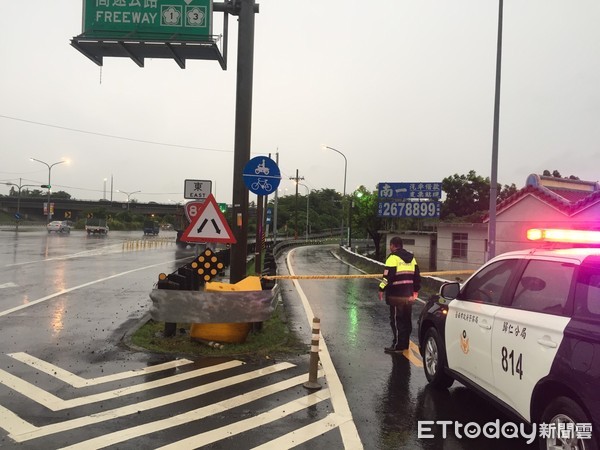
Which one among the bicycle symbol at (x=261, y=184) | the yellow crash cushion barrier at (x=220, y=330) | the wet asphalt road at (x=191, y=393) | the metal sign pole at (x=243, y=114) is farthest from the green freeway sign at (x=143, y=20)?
the wet asphalt road at (x=191, y=393)

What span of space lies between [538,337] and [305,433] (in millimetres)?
2249

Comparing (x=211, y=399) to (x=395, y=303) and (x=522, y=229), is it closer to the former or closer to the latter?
(x=395, y=303)

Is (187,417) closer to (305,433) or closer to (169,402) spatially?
(169,402)

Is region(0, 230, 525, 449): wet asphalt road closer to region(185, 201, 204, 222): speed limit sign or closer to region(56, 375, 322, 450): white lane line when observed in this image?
region(56, 375, 322, 450): white lane line

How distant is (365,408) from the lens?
523 cm

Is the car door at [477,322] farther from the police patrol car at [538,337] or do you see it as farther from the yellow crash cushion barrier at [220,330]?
the yellow crash cushion barrier at [220,330]

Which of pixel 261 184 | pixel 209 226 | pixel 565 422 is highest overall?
pixel 261 184

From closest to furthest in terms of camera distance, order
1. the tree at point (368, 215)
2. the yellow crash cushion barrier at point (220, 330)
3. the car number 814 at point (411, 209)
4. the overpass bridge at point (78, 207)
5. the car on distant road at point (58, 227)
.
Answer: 1. the yellow crash cushion barrier at point (220, 330)
2. the car number 814 at point (411, 209)
3. the tree at point (368, 215)
4. the car on distant road at point (58, 227)
5. the overpass bridge at point (78, 207)

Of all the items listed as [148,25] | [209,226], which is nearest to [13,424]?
[209,226]

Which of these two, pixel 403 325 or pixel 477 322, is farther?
pixel 403 325

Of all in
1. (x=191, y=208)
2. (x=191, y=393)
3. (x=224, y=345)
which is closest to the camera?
(x=191, y=393)

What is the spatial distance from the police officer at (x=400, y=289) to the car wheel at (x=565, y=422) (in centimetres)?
412

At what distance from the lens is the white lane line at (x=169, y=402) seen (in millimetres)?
4434

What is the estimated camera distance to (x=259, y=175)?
335 inches
